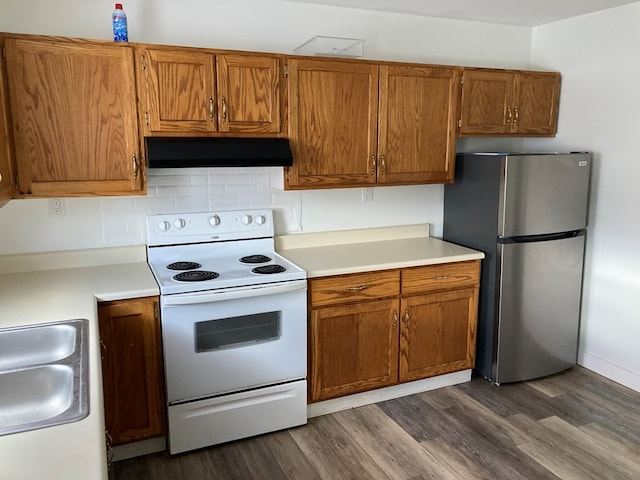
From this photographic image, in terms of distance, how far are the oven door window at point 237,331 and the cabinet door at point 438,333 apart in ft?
2.62

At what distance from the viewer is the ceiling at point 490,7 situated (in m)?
3.01

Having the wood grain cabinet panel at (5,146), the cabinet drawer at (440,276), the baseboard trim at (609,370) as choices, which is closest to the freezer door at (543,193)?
the cabinet drawer at (440,276)

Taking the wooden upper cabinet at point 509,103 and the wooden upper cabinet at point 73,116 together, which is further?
the wooden upper cabinet at point 509,103

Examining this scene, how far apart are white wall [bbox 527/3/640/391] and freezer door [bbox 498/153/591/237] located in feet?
0.63

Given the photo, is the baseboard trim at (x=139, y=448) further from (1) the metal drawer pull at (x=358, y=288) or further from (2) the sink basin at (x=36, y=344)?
(1) the metal drawer pull at (x=358, y=288)

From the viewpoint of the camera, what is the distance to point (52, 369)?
1.56 meters

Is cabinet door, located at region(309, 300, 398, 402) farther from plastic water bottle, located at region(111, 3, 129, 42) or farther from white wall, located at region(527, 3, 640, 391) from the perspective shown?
plastic water bottle, located at region(111, 3, 129, 42)

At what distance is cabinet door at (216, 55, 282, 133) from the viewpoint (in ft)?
8.39

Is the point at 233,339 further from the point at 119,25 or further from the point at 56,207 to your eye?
the point at 119,25

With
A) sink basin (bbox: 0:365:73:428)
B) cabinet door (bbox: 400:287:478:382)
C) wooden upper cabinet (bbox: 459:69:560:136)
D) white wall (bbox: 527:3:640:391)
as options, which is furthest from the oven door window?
white wall (bbox: 527:3:640:391)

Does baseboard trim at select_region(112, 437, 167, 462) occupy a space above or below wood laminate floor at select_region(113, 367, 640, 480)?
above

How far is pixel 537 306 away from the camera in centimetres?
321

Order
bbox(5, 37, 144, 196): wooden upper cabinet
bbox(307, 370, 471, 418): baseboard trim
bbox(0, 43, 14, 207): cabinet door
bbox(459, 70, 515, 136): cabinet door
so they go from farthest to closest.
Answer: bbox(459, 70, 515, 136): cabinet door < bbox(307, 370, 471, 418): baseboard trim < bbox(5, 37, 144, 196): wooden upper cabinet < bbox(0, 43, 14, 207): cabinet door

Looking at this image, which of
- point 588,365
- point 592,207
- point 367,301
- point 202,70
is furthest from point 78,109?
point 588,365
